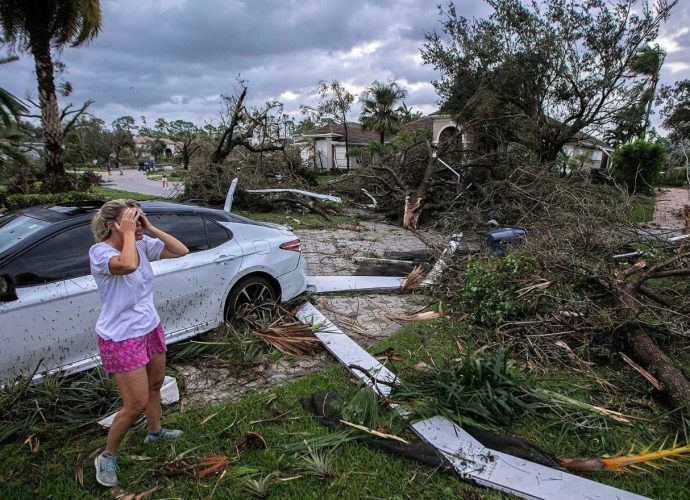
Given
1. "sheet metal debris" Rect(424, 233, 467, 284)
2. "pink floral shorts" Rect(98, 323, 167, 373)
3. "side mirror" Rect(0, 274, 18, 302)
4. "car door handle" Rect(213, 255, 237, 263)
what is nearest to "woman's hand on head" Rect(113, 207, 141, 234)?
"pink floral shorts" Rect(98, 323, 167, 373)

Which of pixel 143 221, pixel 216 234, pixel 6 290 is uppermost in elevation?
pixel 143 221

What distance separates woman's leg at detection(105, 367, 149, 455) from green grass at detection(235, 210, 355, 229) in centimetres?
917

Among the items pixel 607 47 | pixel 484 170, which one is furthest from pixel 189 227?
pixel 607 47

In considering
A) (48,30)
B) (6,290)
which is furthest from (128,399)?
(48,30)

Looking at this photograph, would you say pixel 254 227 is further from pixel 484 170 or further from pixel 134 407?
pixel 484 170

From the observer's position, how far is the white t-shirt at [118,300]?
2.43m

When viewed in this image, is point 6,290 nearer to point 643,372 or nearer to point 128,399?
point 128,399

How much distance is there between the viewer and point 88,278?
11.4 feet

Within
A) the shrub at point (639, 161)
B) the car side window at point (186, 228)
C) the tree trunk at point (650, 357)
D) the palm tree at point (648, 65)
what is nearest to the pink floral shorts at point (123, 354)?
the car side window at point (186, 228)

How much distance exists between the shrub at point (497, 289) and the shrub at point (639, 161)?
20609 mm

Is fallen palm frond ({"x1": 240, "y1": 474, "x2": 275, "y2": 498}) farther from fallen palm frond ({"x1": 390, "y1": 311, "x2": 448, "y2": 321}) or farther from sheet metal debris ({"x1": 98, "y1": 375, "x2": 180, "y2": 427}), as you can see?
fallen palm frond ({"x1": 390, "y1": 311, "x2": 448, "y2": 321})

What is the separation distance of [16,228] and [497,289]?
Result: 15.6 ft

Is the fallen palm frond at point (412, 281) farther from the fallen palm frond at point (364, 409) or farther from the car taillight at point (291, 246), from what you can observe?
the fallen palm frond at point (364, 409)

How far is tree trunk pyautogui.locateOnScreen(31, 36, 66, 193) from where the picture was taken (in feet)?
42.1
